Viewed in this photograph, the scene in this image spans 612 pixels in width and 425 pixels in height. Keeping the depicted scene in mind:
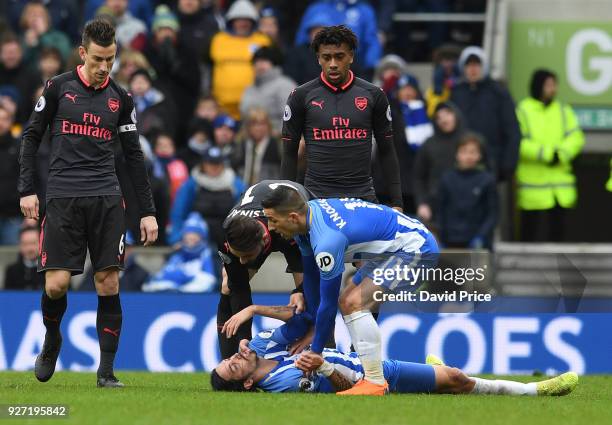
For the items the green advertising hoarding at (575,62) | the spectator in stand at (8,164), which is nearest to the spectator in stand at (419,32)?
the green advertising hoarding at (575,62)

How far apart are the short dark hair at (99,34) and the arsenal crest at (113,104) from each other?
1.52ft

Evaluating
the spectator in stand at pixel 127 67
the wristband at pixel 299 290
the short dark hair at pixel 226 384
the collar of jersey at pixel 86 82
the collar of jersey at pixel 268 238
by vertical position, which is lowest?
the short dark hair at pixel 226 384

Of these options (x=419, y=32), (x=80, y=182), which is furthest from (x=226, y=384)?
(x=419, y=32)

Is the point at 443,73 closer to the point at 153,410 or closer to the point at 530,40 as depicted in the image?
the point at 530,40

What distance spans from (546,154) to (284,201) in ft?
26.2

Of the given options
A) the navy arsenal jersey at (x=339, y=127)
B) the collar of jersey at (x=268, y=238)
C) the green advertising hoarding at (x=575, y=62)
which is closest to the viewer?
the collar of jersey at (x=268, y=238)

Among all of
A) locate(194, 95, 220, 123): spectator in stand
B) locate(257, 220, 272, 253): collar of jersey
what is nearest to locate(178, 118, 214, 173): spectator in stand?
locate(194, 95, 220, 123): spectator in stand

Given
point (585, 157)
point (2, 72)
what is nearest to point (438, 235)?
point (585, 157)

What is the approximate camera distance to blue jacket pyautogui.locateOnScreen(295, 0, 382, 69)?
59.1 ft

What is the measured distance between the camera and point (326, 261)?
9531 millimetres

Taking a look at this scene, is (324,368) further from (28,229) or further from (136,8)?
(136,8)

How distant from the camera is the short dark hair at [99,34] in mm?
10383

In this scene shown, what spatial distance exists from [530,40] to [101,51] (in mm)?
10149

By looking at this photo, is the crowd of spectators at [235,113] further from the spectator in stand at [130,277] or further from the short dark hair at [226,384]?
the short dark hair at [226,384]
